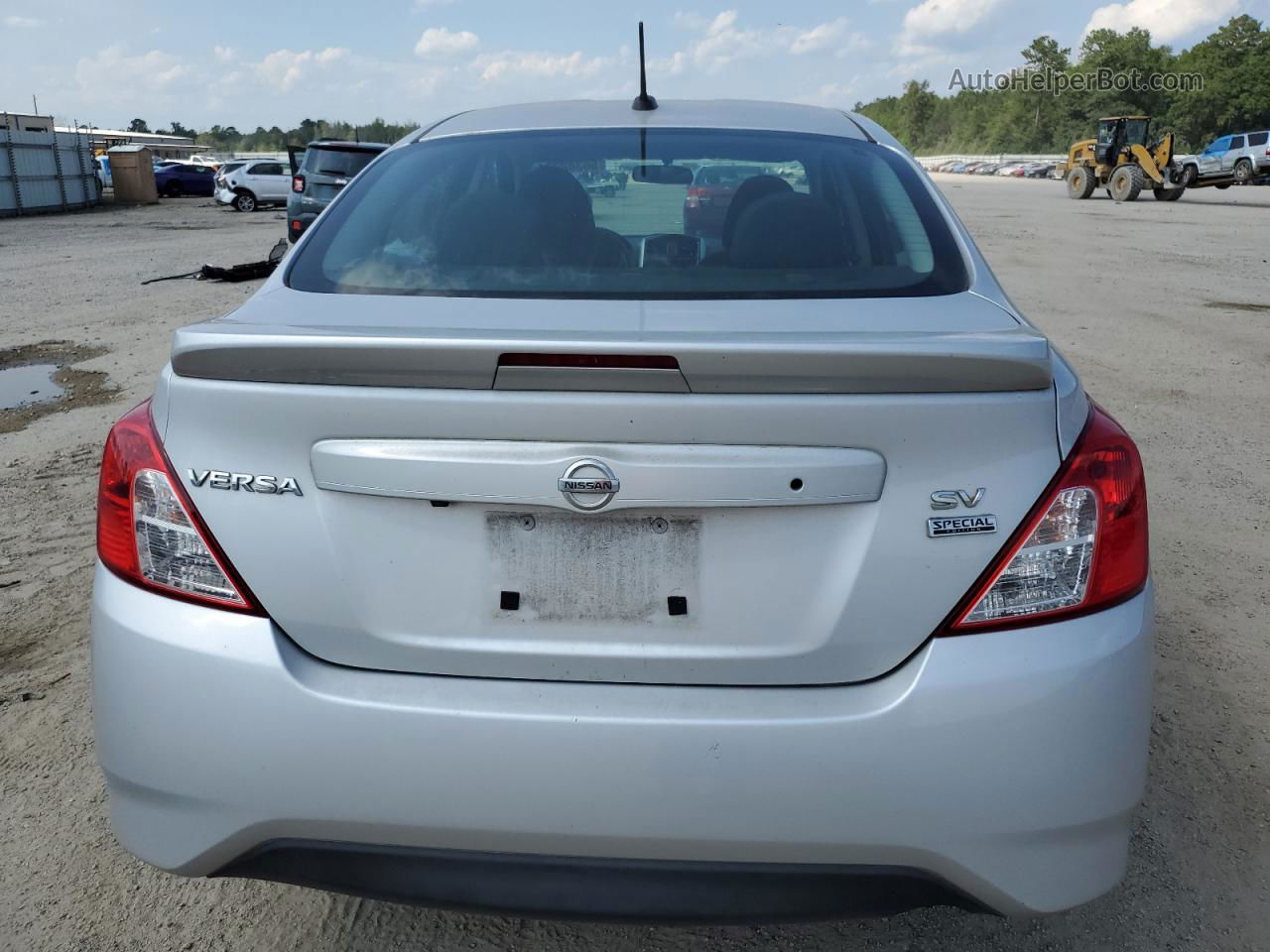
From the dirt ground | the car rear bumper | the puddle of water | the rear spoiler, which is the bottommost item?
the dirt ground

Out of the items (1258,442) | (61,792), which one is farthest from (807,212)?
(1258,442)

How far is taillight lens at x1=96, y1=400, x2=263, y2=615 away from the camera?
5.43 feet

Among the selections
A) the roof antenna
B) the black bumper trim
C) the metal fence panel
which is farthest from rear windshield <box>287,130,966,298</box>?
the metal fence panel

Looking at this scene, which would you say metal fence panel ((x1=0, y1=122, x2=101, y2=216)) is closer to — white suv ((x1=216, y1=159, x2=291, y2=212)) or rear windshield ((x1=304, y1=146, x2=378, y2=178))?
white suv ((x1=216, y1=159, x2=291, y2=212))

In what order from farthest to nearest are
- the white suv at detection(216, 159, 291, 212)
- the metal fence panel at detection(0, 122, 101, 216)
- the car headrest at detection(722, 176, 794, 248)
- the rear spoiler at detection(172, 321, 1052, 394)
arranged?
the white suv at detection(216, 159, 291, 212) < the metal fence panel at detection(0, 122, 101, 216) < the car headrest at detection(722, 176, 794, 248) < the rear spoiler at detection(172, 321, 1052, 394)

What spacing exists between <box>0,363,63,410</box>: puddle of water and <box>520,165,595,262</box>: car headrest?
551cm

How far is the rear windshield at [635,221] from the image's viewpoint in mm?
2082

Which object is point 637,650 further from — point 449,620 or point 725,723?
point 449,620

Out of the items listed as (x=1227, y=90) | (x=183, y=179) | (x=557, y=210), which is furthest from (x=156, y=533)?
(x=1227, y=90)

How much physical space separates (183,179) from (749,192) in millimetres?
43435

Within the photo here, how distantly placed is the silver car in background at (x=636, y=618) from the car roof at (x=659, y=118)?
1214mm

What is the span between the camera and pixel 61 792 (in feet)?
8.85

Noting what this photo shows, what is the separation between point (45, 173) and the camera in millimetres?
31781

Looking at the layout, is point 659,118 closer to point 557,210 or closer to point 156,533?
point 557,210
